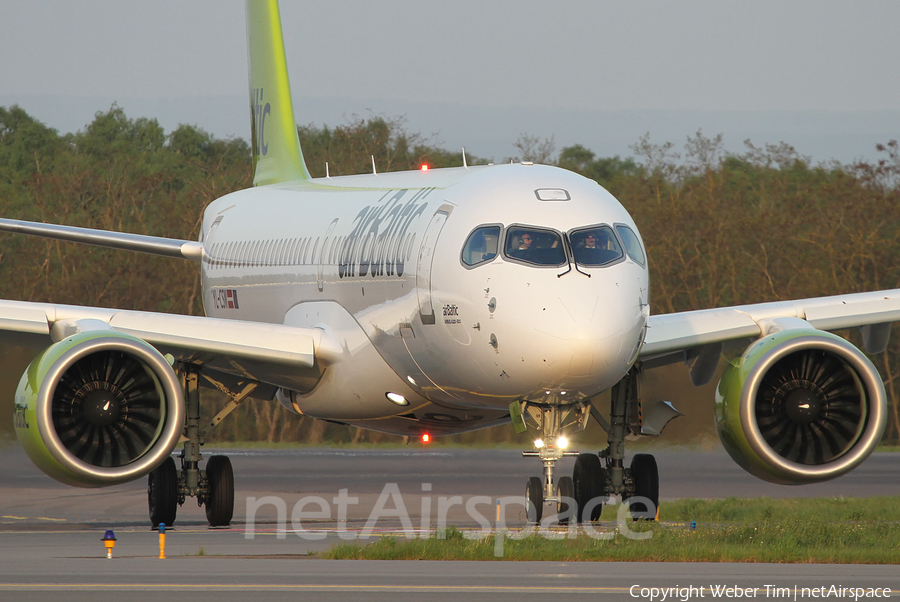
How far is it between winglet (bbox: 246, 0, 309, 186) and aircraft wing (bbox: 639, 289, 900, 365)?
35.8ft

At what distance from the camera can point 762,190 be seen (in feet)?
164

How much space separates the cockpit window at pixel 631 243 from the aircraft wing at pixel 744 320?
1.98 metres

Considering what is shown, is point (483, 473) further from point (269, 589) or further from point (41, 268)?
point (41, 268)

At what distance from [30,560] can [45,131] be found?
6071 centimetres

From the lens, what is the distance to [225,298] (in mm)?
24828

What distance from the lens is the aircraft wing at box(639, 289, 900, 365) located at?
707 inches

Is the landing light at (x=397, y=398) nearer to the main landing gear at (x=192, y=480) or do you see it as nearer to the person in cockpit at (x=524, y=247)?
the main landing gear at (x=192, y=480)

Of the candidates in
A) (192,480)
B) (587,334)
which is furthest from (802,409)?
(192,480)

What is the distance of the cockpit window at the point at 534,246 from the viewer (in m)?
15.1

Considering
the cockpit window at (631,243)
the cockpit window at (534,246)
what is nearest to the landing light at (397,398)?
the cockpit window at (534,246)

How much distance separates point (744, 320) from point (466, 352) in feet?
13.6

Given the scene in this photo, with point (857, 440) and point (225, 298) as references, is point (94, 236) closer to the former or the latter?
point (225, 298)

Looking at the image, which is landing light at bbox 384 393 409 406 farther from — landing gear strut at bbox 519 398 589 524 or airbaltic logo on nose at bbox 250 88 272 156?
airbaltic logo on nose at bbox 250 88 272 156

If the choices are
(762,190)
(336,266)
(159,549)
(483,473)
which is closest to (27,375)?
(159,549)
